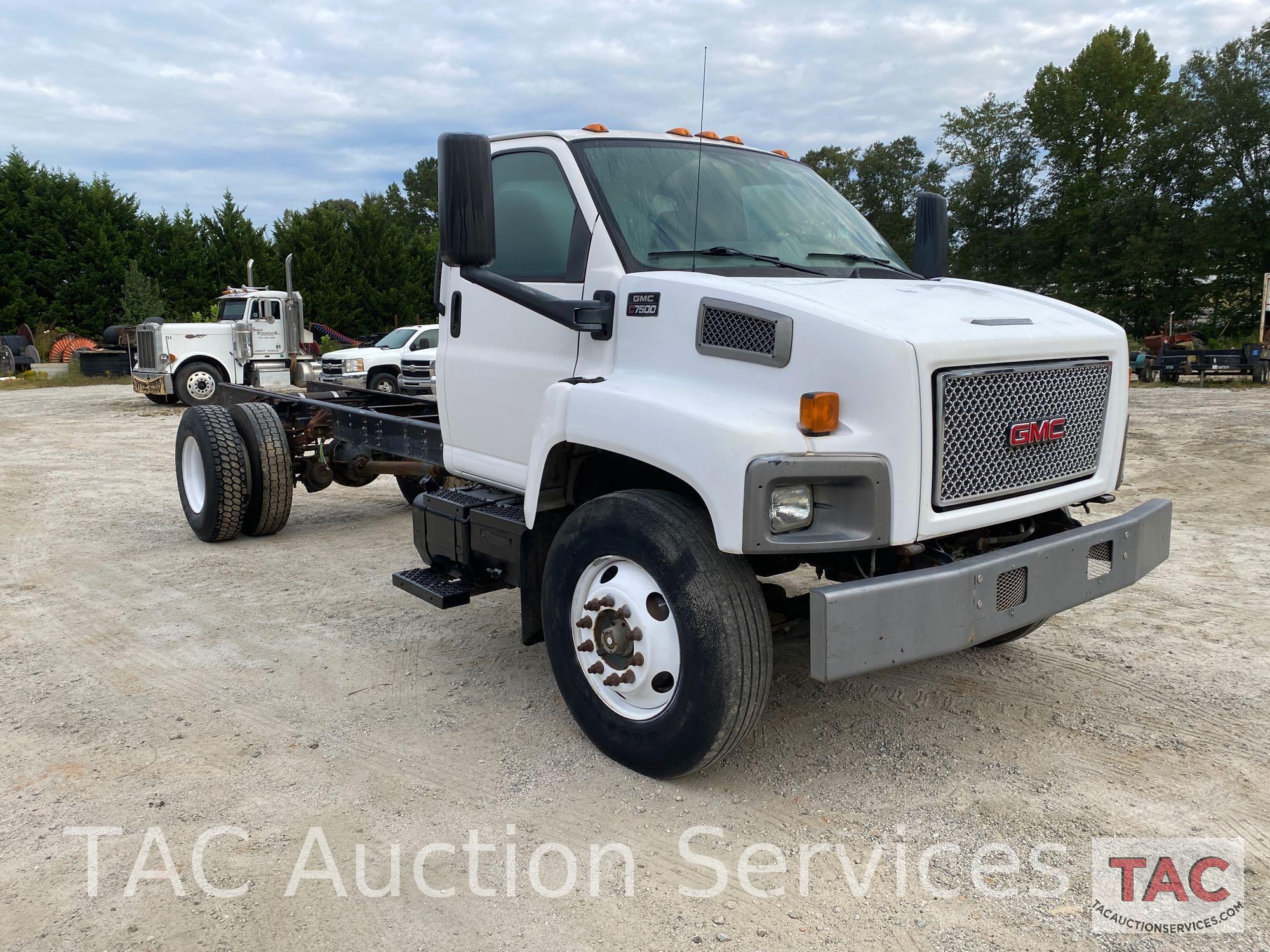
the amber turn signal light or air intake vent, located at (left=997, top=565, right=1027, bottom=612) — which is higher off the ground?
the amber turn signal light

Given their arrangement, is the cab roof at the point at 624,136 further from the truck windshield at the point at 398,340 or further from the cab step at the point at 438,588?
the truck windshield at the point at 398,340

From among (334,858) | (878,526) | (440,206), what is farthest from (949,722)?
(440,206)

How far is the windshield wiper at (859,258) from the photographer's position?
4133mm

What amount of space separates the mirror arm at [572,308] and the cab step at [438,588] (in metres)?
1.40

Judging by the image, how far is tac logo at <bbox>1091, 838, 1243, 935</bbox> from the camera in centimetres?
271

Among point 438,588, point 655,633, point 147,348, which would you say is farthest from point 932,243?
point 147,348

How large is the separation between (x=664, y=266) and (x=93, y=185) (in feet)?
132

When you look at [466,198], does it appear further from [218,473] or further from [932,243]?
[218,473]

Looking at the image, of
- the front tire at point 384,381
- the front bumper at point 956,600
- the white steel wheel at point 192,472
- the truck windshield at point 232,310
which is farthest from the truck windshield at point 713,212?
the truck windshield at point 232,310

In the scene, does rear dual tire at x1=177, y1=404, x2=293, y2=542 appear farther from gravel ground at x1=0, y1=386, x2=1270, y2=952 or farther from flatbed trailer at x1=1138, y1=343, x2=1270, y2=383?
flatbed trailer at x1=1138, y1=343, x2=1270, y2=383

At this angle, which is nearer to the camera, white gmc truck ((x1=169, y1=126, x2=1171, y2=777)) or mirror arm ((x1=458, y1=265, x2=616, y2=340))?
white gmc truck ((x1=169, y1=126, x2=1171, y2=777))

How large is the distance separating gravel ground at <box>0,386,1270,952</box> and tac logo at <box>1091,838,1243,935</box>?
58mm

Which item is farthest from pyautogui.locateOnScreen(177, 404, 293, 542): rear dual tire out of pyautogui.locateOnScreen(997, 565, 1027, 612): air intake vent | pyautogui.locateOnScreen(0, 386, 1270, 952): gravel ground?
pyautogui.locateOnScreen(997, 565, 1027, 612): air intake vent

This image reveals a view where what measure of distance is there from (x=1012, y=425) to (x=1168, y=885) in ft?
4.88
